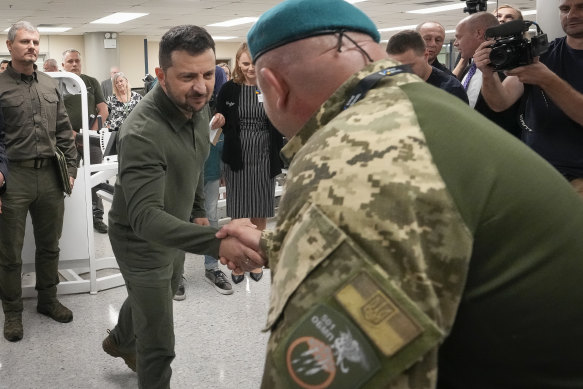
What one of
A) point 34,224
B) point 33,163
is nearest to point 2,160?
point 33,163

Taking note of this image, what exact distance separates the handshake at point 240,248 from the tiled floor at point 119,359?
99 centimetres

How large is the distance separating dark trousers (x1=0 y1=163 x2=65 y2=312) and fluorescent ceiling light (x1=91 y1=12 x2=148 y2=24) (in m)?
9.97

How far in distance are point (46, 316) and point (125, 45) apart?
14.6m

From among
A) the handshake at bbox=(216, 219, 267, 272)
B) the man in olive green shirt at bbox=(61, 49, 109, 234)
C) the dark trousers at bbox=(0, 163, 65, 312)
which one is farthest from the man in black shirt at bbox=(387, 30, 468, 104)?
the man in olive green shirt at bbox=(61, 49, 109, 234)

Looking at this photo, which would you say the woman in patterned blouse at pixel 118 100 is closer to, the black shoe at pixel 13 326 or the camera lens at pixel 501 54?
the black shoe at pixel 13 326

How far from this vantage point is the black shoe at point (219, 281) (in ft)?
12.3

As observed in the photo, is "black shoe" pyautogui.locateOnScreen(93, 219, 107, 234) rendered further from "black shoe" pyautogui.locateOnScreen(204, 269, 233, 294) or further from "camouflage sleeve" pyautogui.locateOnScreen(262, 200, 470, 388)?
"camouflage sleeve" pyautogui.locateOnScreen(262, 200, 470, 388)

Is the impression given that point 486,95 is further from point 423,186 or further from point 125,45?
point 125,45

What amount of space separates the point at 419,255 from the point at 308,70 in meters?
0.36

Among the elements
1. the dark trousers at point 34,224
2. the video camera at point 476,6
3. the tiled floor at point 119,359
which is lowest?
the tiled floor at point 119,359

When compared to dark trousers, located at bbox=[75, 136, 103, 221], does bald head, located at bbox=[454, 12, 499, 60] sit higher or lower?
higher

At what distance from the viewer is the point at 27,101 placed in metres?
3.17

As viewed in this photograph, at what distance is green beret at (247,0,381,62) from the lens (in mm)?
890

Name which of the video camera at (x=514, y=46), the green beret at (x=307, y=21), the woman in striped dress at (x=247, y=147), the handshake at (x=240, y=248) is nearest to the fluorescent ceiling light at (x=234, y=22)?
the woman in striped dress at (x=247, y=147)
